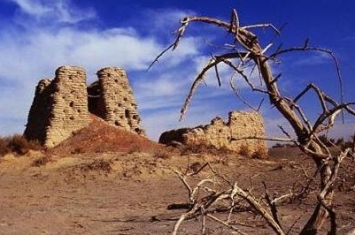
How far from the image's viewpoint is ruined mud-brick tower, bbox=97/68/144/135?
2358 centimetres

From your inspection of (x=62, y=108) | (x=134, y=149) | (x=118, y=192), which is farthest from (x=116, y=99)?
(x=118, y=192)

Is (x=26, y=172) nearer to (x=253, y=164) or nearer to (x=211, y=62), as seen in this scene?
(x=253, y=164)

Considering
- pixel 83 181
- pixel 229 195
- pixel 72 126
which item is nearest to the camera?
pixel 229 195

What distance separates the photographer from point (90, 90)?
81.5ft

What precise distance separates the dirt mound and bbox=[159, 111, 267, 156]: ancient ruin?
1.38 meters

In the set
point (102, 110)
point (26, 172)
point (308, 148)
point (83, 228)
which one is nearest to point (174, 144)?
point (102, 110)

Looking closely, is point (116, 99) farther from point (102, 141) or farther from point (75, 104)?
point (102, 141)

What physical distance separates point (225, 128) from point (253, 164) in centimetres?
407

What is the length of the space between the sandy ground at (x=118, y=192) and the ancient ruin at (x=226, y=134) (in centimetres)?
187

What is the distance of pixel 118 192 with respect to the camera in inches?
609

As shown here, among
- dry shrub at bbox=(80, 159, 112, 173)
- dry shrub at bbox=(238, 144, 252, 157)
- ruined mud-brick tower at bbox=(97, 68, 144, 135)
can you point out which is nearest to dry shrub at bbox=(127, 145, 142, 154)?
dry shrub at bbox=(80, 159, 112, 173)

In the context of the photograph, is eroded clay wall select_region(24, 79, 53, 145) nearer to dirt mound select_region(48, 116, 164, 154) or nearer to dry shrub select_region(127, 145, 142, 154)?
dirt mound select_region(48, 116, 164, 154)

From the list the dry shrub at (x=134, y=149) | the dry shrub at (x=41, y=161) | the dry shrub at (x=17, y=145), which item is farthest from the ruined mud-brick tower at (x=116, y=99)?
the dry shrub at (x=41, y=161)

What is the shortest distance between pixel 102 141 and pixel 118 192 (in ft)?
21.3
